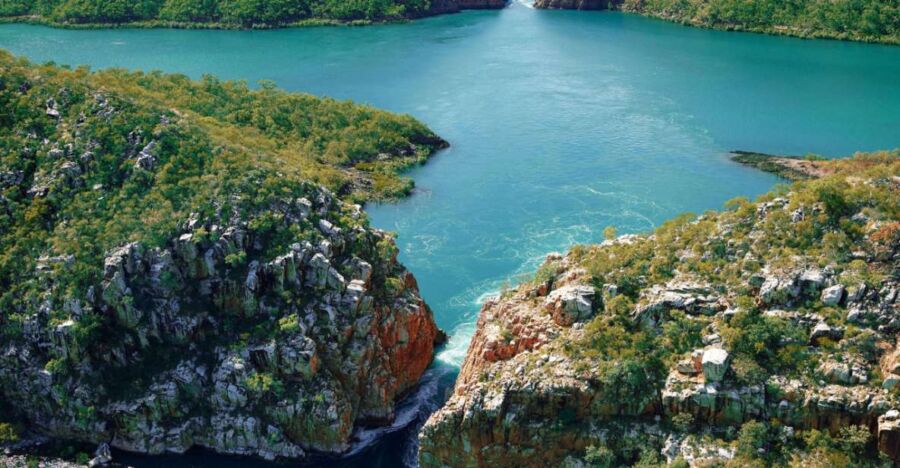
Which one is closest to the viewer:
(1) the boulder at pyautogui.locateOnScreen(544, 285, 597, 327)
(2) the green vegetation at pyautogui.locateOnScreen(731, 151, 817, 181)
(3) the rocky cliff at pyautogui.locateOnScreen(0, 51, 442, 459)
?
(1) the boulder at pyautogui.locateOnScreen(544, 285, 597, 327)

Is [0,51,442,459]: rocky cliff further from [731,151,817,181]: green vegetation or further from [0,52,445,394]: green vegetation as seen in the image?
[731,151,817,181]: green vegetation

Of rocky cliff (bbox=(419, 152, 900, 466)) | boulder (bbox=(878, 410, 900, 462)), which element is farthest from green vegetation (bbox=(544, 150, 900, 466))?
boulder (bbox=(878, 410, 900, 462))

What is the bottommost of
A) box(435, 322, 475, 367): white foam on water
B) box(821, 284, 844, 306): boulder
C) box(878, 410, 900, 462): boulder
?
box(435, 322, 475, 367): white foam on water

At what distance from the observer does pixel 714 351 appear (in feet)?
187

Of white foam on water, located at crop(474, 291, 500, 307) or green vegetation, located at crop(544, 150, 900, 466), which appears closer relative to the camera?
green vegetation, located at crop(544, 150, 900, 466)

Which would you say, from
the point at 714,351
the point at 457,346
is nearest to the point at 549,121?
the point at 457,346

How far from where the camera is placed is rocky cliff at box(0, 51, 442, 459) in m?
71.5

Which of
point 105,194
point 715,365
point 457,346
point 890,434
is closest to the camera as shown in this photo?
point 890,434

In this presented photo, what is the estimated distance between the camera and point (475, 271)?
3875 inches

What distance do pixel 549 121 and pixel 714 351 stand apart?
90778mm

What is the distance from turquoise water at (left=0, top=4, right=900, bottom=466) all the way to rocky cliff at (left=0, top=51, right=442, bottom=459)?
4.32 m

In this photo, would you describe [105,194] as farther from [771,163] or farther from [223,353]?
[771,163]

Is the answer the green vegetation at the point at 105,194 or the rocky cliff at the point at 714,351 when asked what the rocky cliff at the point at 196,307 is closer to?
the green vegetation at the point at 105,194

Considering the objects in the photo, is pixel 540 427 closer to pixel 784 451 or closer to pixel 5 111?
pixel 784 451
